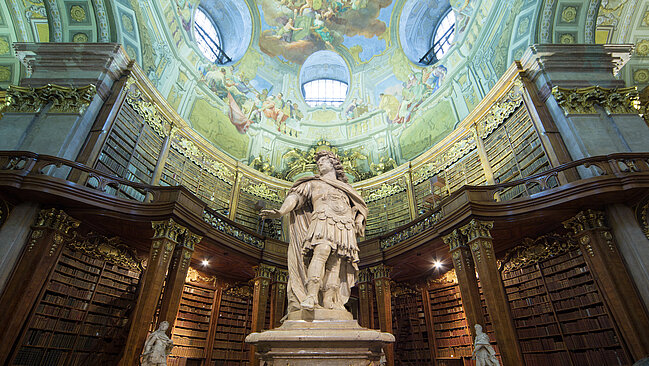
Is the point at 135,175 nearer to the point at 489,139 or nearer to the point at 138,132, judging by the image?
the point at 138,132

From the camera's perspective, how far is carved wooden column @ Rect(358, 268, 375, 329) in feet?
29.5

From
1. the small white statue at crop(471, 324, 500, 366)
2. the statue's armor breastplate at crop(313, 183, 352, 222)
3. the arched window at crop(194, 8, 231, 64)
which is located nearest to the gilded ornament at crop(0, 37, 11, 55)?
the arched window at crop(194, 8, 231, 64)

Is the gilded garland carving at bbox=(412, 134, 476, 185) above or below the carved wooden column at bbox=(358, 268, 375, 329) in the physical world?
above

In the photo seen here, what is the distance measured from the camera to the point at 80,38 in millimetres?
8594

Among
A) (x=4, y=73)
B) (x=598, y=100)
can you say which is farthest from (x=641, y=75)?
(x=4, y=73)

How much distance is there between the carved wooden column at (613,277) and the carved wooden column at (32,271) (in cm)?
978

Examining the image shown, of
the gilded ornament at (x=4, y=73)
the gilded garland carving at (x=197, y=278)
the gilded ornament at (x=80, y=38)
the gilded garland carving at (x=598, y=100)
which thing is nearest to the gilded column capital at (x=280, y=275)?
the gilded garland carving at (x=197, y=278)

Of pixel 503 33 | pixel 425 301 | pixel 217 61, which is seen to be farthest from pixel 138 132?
pixel 503 33

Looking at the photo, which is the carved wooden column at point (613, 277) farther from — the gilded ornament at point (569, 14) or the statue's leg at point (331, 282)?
the gilded ornament at point (569, 14)

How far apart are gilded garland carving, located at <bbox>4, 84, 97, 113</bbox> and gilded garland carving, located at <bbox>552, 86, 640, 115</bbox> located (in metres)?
11.0

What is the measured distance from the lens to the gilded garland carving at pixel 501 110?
8453mm

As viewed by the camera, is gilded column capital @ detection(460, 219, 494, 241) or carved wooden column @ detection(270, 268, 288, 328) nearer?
gilded column capital @ detection(460, 219, 494, 241)

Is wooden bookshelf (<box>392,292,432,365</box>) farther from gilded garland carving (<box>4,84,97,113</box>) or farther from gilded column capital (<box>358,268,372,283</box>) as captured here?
gilded garland carving (<box>4,84,97,113</box>)

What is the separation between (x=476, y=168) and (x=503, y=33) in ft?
13.3
